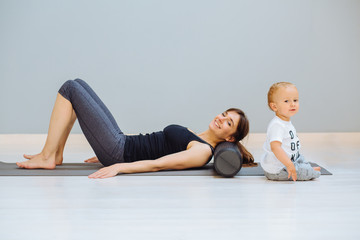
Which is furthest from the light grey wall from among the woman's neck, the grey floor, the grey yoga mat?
the grey floor

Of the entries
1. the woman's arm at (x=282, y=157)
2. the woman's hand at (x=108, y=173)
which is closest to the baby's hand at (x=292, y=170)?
the woman's arm at (x=282, y=157)

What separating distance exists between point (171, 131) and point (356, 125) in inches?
131

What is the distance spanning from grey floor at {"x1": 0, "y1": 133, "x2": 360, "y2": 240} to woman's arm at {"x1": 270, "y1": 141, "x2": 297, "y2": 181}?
0.09m

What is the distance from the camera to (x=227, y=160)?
2811 millimetres

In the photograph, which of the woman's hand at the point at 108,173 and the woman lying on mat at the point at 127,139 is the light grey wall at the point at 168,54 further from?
the woman's hand at the point at 108,173

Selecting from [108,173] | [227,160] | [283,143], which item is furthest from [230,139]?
[108,173]

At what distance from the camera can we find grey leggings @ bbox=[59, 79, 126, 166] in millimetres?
2947

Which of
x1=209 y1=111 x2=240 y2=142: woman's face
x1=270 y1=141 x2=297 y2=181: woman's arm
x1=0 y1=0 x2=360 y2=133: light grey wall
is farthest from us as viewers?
x1=0 y1=0 x2=360 y2=133: light grey wall

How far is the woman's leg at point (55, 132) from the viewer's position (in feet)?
9.86

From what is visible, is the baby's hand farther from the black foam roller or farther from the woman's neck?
the woman's neck

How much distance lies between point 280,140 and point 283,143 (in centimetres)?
8

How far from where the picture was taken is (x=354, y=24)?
18.0 feet

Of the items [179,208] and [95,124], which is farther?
[95,124]

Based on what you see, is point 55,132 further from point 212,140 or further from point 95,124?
point 212,140
